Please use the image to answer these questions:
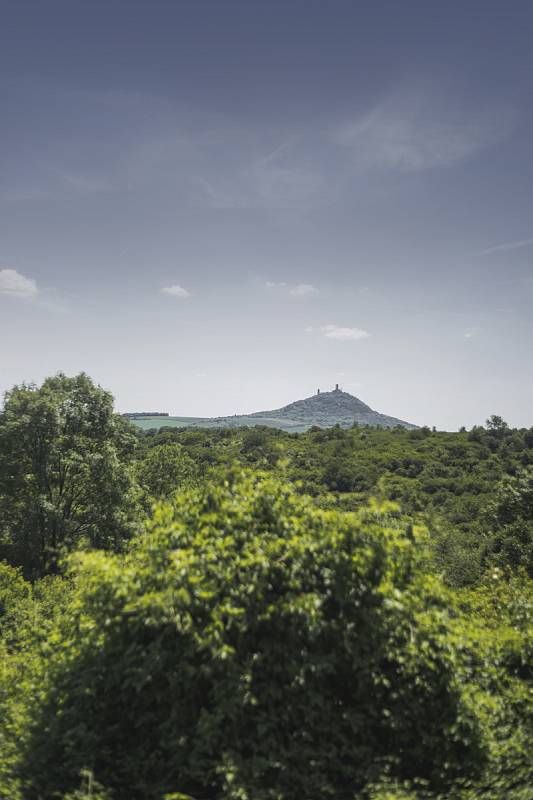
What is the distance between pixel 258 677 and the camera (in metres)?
6.98

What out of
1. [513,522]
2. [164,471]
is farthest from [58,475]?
[513,522]

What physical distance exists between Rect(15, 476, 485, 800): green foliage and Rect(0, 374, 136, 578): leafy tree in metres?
17.4

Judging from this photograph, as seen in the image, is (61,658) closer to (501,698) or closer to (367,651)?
(367,651)

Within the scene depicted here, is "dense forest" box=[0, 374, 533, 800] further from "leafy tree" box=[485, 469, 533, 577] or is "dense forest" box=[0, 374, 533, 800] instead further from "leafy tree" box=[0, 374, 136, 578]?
"leafy tree" box=[485, 469, 533, 577]

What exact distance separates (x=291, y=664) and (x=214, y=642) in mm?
1221

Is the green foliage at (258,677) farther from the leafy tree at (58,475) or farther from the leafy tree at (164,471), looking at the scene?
the leafy tree at (164,471)

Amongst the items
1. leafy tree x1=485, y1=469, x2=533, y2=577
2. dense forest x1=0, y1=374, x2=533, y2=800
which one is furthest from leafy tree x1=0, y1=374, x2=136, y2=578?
leafy tree x1=485, y1=469, x2=533, y2=577

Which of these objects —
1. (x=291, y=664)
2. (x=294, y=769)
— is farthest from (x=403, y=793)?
(x=291, y=664)

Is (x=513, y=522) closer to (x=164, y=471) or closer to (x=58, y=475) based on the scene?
(x=164, y=471)

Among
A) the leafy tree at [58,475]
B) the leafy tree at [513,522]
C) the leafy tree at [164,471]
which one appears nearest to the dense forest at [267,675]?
the leafy tree at [58,475]

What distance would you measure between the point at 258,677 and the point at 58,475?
2234cm

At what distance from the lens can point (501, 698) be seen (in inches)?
326

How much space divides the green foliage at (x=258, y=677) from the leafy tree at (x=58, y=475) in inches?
686

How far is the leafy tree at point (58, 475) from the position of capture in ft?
81.1
